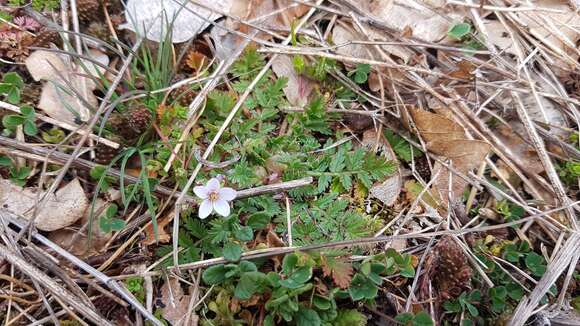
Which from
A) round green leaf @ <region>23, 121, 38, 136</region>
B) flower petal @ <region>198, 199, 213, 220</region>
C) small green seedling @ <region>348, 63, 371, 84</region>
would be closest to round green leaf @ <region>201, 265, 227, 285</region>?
flower petal @ <region>198, 199, 213, 220</region>

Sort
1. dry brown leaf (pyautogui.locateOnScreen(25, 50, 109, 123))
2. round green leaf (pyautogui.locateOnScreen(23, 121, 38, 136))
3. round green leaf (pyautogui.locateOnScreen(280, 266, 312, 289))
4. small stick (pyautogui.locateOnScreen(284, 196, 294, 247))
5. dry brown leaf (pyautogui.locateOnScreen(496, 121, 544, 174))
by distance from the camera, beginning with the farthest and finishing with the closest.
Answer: dry brown leaf (pyautogui.locateOnScreen(496, 121, 544, 174)) → dry brown leaf (pyautogui.locateOnScreen(25, 50, 109, 123)) → round green leaf (pyautogui.locateOnScreen(23, 121, 38, 136)) → small stick (pyautogui.locateOnScreen(284, 196, 294, 247)) → round green leaf (pyautogui.locateOnScreen(280, 266, 312, 289))

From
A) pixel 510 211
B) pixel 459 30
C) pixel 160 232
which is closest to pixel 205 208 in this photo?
pixel 160 232

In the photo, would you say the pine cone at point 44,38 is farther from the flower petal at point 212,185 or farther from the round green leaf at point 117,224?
the flower petal at point 212,185

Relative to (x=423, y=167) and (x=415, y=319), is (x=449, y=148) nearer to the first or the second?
(x=423, y=167)

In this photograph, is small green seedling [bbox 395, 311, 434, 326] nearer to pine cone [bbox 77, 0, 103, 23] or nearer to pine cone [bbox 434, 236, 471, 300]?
pine cone [bbox 434, 236, 471, 300]

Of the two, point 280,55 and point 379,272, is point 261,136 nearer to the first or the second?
point 280,55

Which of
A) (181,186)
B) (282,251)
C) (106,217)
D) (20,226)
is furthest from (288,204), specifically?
(20,226)

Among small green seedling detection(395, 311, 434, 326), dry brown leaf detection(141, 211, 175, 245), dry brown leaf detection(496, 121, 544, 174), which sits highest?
A: dry brown leaf detection(496, 121, 544, 174)
